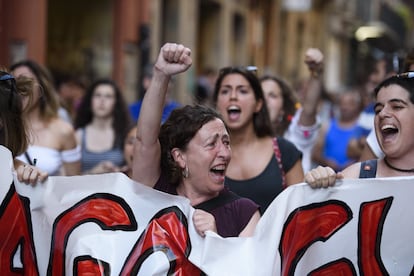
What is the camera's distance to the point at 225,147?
412 centimetres

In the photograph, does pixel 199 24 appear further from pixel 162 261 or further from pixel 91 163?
pixel 162 261

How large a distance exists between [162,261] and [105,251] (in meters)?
0.24

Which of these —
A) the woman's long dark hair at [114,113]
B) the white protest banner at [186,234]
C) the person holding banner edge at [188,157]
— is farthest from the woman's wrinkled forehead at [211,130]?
the woman's long dark hair at [114,113]

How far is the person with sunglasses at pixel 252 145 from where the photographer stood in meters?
Answer: 5.06

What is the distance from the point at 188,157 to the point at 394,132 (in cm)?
92

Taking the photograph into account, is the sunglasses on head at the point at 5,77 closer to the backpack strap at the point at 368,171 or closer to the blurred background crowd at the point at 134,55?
the blurred background crowd at the point at 134,55

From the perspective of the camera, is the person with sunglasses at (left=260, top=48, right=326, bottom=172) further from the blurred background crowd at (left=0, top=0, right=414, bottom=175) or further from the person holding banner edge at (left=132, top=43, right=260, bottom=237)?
the person holding banner edge at (left=132, top=43, right=260, bottom=237)

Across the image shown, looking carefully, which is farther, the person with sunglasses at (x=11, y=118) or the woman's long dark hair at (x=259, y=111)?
the woman's long dark hair at (x=259, y=111)

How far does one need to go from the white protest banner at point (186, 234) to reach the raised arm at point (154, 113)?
179mm

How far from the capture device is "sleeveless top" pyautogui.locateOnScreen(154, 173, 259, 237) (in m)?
4.00

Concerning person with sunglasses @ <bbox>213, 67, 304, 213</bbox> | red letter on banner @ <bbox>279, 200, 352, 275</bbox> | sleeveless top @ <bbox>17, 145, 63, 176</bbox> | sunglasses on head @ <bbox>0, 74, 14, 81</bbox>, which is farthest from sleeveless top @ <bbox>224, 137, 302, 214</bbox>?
sunglasses on head @ <bbox>0, 74, 14, 81</bbox>

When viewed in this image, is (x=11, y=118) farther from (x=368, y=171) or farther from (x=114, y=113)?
(x=114, y=113)

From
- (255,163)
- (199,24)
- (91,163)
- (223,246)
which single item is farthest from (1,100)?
(199,24)

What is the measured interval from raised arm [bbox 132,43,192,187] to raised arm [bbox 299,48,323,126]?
1.59 meters
